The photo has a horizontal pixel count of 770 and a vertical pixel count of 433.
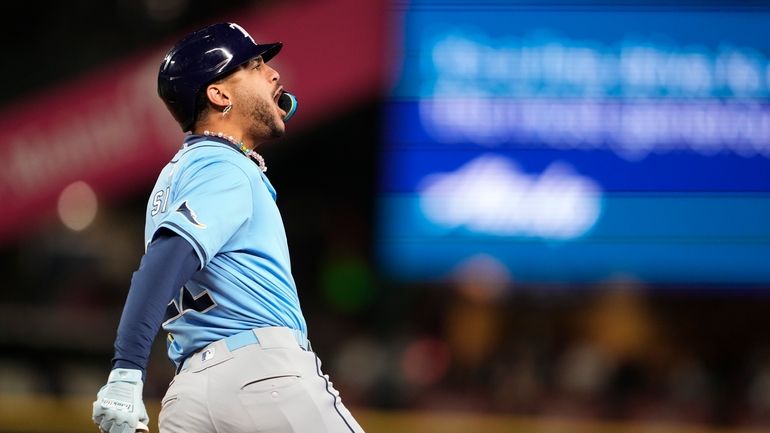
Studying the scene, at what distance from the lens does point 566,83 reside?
6949 mm

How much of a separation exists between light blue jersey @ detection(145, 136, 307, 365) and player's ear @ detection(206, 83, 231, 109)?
111 millimetres

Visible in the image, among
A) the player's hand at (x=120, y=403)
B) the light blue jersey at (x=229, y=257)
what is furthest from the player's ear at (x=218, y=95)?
the player's hand at (x=120, y=403)

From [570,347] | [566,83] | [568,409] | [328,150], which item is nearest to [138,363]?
[566,83]

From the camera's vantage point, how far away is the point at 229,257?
2.61 m

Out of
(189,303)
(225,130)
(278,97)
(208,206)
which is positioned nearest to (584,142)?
(278,97)

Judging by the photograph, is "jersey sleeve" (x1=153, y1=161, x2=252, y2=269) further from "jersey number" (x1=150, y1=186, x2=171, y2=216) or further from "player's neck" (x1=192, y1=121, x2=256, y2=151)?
"player's neck" (x1=192, y1=121, x2=256, y2=151)

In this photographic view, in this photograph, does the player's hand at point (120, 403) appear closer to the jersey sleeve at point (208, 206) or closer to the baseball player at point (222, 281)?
the baseball player at point (222, 281)

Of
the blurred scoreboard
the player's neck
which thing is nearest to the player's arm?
the player's neck

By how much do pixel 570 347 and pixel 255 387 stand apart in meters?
5.89

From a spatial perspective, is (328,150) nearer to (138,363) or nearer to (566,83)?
(566,83)

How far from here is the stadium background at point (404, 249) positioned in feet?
22.6

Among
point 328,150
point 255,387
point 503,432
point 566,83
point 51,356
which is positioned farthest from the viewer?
point 328,150

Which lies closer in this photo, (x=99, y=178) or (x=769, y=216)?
(x=769, y=216)

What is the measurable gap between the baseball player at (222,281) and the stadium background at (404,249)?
348 centimetres
